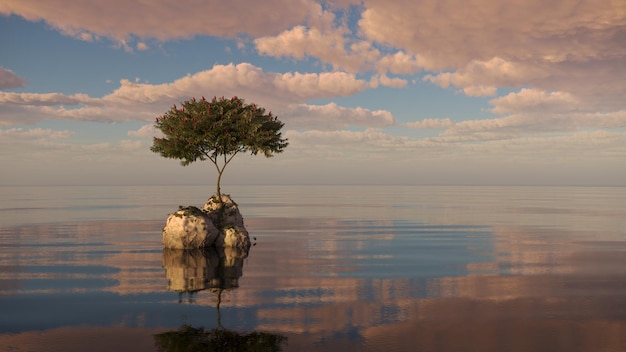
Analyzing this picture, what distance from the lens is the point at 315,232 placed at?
39844mm

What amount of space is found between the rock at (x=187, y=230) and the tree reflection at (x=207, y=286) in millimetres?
547

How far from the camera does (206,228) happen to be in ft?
98.6

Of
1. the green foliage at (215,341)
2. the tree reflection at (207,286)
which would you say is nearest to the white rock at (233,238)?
the tree reflection at (207,286)

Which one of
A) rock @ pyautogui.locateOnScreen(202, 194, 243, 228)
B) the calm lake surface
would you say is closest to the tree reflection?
the calm lake surface

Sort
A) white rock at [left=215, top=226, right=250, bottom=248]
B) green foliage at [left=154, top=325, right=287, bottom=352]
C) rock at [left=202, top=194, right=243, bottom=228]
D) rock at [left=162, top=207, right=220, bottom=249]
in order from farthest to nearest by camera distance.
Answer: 1. rock at [left=202, top=194, right=243, bottom=228]
2. white rock at [left=215, top=226, right=250, bottom=248]
3. rock at [left=162, top=207, right=220, bottom=249]
4. green foliage at [left=154, top=325, right=287, bottom=352]

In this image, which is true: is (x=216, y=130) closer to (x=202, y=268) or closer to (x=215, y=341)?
(x=202, y=268)

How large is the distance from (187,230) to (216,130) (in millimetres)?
7237

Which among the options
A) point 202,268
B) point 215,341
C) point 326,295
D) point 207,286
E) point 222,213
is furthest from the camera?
point 222,213

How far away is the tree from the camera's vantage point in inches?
1256

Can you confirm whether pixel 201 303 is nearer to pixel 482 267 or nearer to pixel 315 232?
pixel 482 267

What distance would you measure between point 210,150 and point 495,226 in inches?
1140

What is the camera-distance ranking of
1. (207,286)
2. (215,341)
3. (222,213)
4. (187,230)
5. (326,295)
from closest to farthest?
(215,341), (326,295), (207,286), (187,230), (222,213)

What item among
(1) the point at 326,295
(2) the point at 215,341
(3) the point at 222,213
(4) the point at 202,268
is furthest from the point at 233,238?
(2) the point at 215,341

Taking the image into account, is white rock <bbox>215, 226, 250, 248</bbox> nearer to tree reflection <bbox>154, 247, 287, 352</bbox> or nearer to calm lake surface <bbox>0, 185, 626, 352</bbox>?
tree reflection <bbox>154, 247, 287, 352</bbox>
